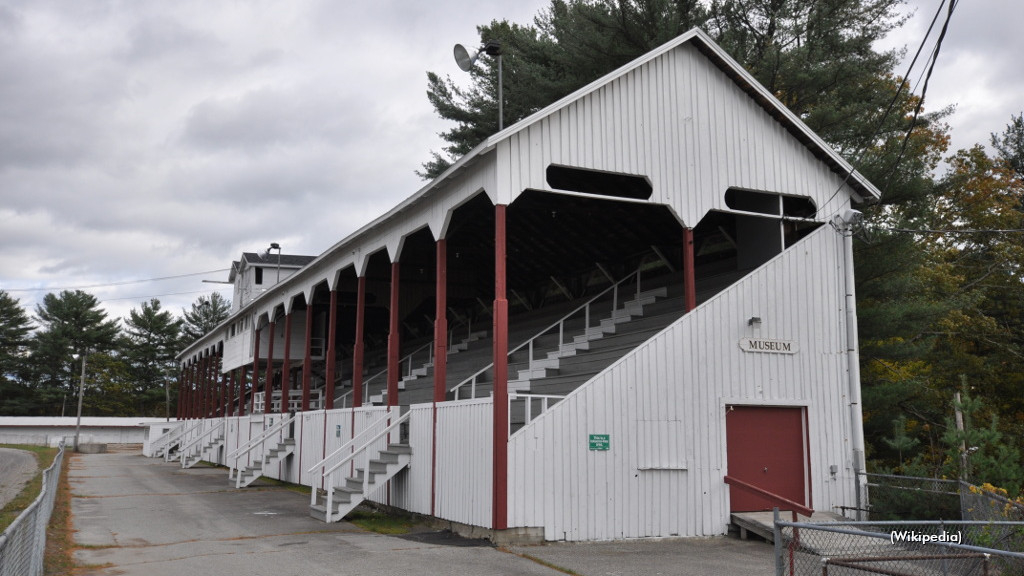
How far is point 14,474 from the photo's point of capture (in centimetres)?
2948

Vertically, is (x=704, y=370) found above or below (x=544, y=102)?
below

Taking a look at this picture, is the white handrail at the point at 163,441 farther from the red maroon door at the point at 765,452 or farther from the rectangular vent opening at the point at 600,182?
the red maroon door at the point at 765,452

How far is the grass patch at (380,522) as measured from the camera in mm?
14664

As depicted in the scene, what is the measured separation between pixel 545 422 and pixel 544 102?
1803 cm

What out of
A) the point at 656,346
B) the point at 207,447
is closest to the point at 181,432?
the point at 207,447

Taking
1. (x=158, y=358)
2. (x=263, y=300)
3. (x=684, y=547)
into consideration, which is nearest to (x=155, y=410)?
(x=158, y=358)

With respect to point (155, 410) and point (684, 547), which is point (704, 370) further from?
point (155, 410)

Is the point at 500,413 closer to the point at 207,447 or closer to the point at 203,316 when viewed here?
the point at 207,447

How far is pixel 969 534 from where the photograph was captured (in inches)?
429

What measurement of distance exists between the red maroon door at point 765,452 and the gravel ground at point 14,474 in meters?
15.4

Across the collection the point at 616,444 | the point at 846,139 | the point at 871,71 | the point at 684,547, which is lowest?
the point at 684,547

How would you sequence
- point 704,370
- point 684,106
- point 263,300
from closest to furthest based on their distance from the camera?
point 704,370, point 684,106, point 263,300

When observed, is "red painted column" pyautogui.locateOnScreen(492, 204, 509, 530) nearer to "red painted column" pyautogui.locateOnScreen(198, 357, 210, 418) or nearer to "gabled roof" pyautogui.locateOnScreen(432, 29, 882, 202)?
"gabled roof" pyautogui.locateOnScreen(432, 29, 882, 202)

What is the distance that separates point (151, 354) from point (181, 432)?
46535 mm
